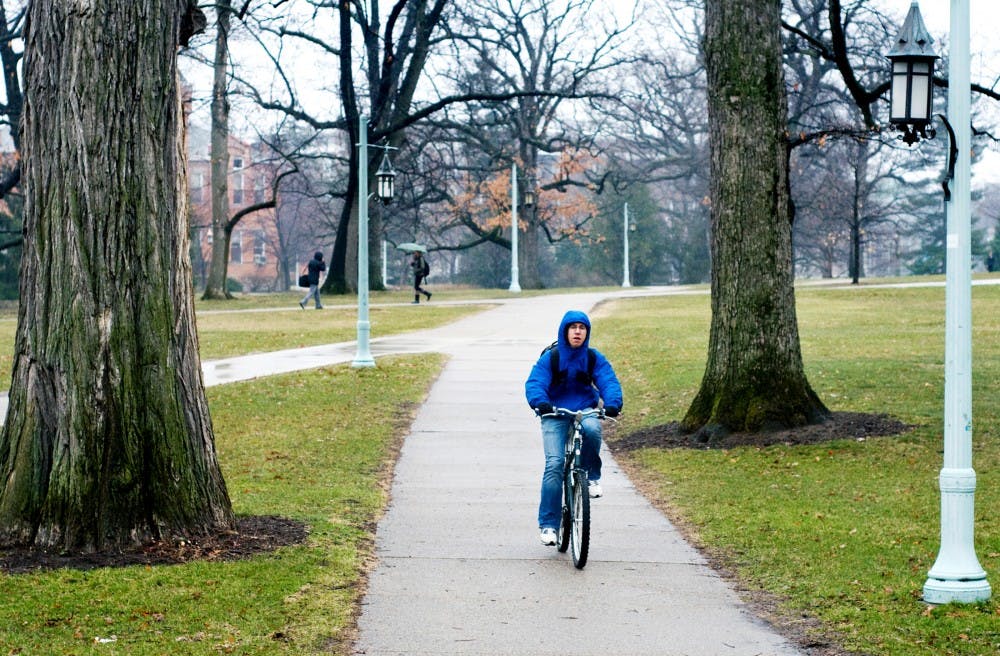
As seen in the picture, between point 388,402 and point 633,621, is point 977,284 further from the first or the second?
point 633,621

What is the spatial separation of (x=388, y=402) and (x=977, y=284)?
113ft

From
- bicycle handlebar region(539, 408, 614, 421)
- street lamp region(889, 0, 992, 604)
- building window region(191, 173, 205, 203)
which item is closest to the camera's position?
street lamp region(889, 0, 992, 604)

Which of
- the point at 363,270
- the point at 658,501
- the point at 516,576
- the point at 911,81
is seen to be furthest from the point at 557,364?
the point at 363,270

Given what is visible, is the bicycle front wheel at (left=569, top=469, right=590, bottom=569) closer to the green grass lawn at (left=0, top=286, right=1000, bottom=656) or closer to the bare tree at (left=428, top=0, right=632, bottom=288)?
the green grass lawn at (left=0, top=286, right=1000, bottom=656)

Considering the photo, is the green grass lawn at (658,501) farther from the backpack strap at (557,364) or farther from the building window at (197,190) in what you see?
the building window at (197,190)

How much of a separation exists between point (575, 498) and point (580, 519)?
0.99ft

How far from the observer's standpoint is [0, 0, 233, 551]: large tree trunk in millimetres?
7938

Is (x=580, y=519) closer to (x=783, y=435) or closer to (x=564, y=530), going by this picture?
(x=564, y=530)

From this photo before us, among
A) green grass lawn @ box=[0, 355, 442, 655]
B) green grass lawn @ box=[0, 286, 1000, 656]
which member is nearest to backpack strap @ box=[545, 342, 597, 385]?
green grass lawn @ box=[0, 286, 1000, 656]

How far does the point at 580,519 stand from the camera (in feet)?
27.3

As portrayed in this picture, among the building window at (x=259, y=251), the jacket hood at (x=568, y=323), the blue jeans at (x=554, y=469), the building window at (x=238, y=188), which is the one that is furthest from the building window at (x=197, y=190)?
the jacket hood at (x=568, y=323)

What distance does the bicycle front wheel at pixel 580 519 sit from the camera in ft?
26.9

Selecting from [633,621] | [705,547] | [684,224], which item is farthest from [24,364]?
[684,224]

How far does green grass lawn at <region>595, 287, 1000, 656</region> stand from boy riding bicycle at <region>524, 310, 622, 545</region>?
111 centimetres
